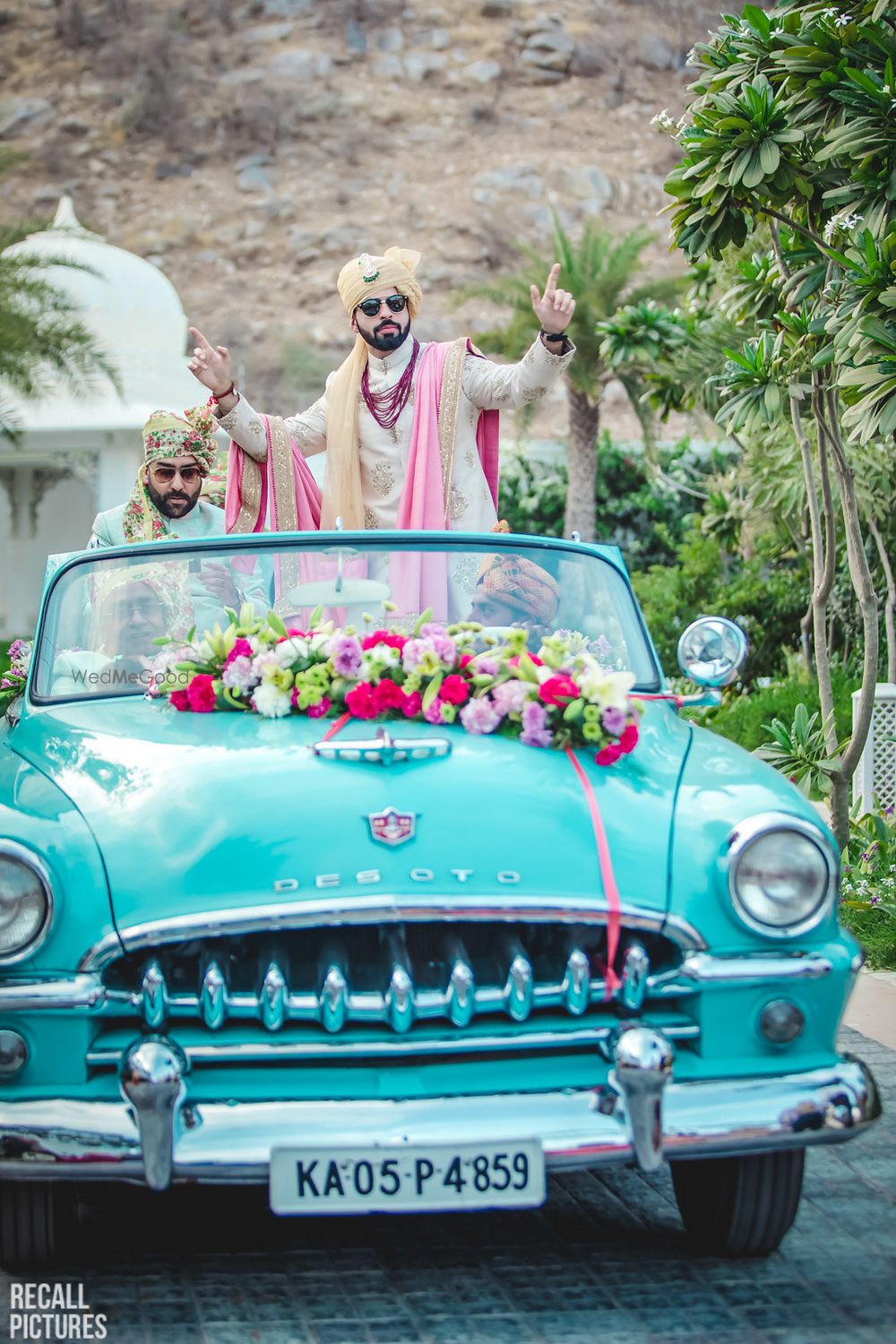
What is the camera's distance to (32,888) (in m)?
3.00

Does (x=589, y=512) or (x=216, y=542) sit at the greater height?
(x=589, y=512)

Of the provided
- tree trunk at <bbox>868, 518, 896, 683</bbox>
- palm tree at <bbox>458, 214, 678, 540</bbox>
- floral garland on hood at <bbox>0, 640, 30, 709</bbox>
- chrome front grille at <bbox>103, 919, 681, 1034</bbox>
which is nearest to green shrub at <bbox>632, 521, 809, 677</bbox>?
tree trunk at <bbox>868, 518, 896, 683</bbox>

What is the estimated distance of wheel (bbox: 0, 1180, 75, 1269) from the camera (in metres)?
3.19

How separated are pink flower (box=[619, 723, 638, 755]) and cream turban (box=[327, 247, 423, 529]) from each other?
7.83ft

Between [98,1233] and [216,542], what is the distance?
1771 millimetres

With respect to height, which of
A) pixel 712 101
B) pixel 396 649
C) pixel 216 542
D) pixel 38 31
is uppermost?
pixel 38 31

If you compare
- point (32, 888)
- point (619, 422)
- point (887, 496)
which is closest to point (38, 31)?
point (619, 422)

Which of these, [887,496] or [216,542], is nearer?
[216,542]

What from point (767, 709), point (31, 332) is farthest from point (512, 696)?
point (31, 332)

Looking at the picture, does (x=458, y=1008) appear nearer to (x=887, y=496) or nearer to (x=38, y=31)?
(x=887, y=496)

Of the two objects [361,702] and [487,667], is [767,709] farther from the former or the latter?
[361,702]

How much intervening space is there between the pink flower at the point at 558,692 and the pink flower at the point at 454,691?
0.17 meters

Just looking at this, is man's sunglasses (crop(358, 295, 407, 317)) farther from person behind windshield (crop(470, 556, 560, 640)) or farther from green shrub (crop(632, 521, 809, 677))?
green shrub (crop(632, 521, 809, 677))

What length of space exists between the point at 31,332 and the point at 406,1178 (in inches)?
637
